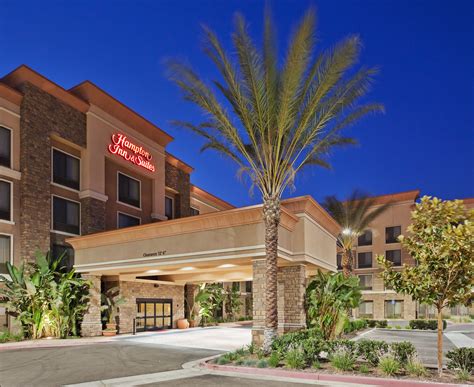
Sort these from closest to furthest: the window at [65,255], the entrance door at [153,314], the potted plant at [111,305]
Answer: the potted plant at [111,305] → the window at [65,255] → the entrance door at [153,314]

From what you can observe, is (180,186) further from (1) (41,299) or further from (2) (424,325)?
(2) (424,325)

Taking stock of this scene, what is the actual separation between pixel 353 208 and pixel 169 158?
644 inches

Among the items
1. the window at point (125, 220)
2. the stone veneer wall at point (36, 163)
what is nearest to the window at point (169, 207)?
the window at point (125, 220)

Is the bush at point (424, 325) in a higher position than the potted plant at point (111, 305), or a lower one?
lower

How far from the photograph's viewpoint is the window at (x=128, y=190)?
3388 centimetres

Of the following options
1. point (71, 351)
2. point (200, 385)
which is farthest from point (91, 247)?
point (200, 385)

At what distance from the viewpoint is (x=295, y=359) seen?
13.3 metres

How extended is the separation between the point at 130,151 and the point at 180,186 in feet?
26.7

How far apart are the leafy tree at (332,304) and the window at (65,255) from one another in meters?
15.8

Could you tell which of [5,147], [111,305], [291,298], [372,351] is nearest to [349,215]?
[291,298]

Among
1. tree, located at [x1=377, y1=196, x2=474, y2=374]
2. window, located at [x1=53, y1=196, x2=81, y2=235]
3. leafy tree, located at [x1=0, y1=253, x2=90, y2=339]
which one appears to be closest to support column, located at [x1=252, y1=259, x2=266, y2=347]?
tree, located at [x1=377, y1=196, x2=474, y2=374]

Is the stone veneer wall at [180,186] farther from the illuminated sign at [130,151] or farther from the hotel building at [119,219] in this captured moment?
the illuminated sign at [130,151]

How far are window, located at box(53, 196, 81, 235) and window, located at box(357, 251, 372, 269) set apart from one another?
1808 inches

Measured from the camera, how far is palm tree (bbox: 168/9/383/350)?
15.8m
